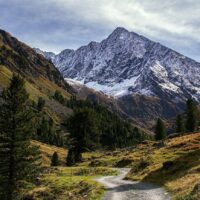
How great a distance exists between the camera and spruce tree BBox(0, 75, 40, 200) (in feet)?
188

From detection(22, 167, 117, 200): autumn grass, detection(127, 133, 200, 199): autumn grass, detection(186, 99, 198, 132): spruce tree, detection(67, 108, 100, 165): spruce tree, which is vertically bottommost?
detection(22, 167, 117, 200): autumn grass

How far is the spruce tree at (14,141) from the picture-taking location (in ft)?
188

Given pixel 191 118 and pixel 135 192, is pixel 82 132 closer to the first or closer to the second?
pixel 191 118

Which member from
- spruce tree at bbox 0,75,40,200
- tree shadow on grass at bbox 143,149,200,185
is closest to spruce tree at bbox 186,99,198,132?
tree shadow on grass at bbox 143,149,200,185

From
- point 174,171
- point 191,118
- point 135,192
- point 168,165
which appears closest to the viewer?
point 135,192

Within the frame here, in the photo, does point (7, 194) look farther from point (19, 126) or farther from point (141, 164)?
point (141, 164)

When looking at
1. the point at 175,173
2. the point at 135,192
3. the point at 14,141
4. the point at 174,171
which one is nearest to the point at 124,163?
the point at 174,171

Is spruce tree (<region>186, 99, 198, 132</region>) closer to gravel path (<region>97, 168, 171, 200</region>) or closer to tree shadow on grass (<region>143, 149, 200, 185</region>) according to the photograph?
tree shadow on grass (<region>143, 149, 200, 185</region>)

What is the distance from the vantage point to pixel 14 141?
57344mm

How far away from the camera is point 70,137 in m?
130

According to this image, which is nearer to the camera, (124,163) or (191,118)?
(124,163)

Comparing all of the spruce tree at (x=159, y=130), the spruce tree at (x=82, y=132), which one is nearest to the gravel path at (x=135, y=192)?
the spruce tree at (x=82, y=132)

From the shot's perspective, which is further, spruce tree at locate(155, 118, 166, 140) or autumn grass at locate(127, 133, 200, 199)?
spruce tree at locate(155, 118, 166, 140)

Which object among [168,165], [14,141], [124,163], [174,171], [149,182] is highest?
[14,141]
